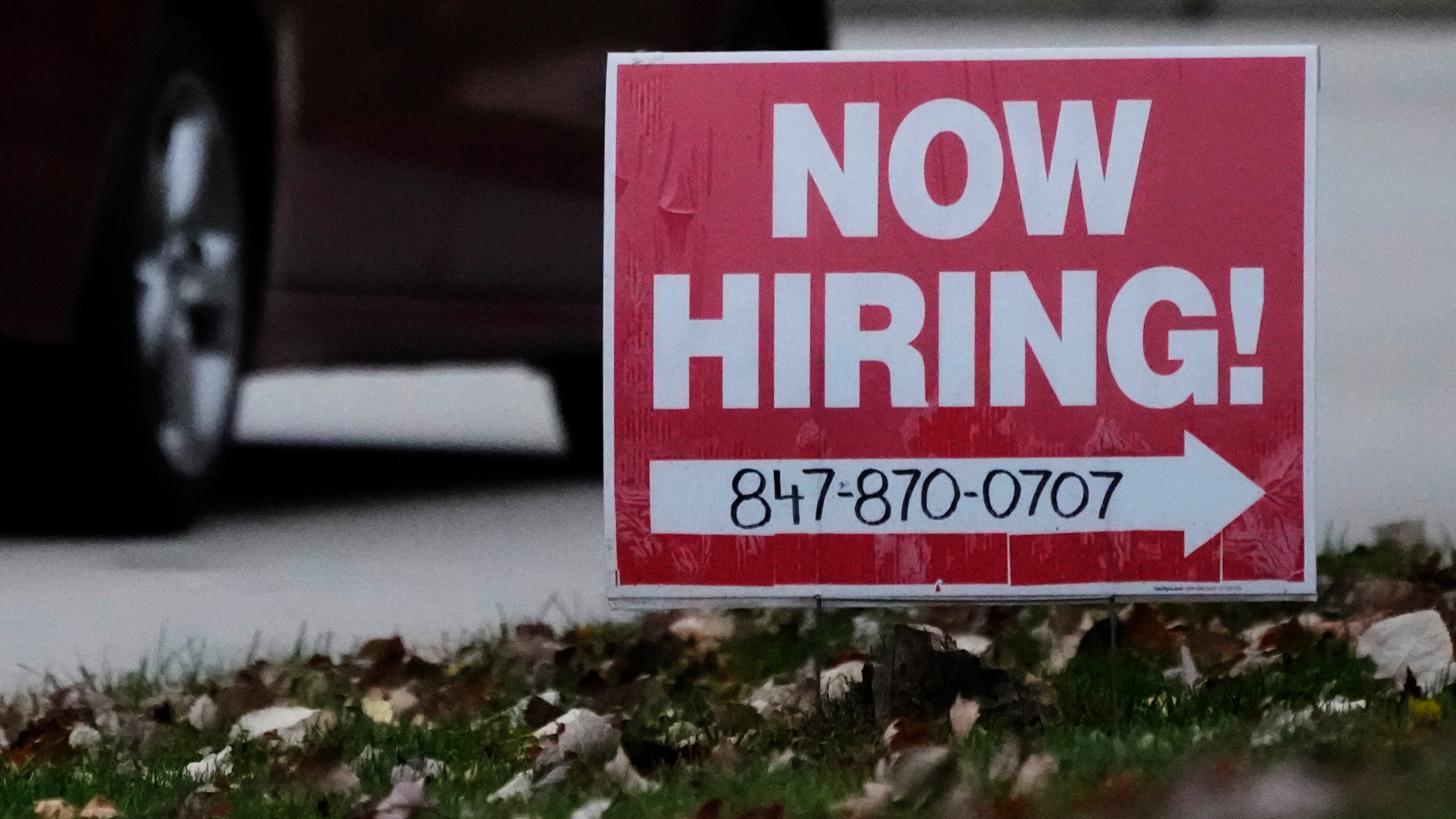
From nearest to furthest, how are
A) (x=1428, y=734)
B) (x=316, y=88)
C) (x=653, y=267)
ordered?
(x=1428, y=734) → (x=653, y=267) → (x=316, y=88)

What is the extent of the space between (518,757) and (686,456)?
47 cm

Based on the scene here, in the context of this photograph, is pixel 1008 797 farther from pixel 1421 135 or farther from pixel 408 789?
pixel 1421 135

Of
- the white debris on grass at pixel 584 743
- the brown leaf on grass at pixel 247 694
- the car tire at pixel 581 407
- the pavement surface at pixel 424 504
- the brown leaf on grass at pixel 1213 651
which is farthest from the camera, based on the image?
the car tire at pixel 581 407

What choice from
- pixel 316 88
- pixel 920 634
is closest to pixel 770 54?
pixel 920 634

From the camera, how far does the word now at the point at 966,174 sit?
154 inches

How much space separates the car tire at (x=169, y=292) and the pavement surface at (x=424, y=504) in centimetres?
19

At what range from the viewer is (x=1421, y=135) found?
1922 centimetres

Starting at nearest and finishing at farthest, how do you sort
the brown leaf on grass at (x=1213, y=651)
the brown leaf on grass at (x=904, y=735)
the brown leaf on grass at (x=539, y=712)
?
1. the brown leaf on grass at (x=904, y=735)
2. the brown leaf on grass at (x=539, y=712)
3. the brown leaf on grass at (x=1213, y=651)

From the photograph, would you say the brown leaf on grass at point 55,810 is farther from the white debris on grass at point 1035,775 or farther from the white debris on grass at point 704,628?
the white debris on grass at point 704,628

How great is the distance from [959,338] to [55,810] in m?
1.25

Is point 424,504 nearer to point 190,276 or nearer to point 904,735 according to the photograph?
point 190,276

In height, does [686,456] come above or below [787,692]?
above

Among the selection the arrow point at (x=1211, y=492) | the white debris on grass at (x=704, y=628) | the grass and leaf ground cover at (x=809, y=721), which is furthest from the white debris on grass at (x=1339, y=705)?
the white debris on grass at (x=704, y=628)

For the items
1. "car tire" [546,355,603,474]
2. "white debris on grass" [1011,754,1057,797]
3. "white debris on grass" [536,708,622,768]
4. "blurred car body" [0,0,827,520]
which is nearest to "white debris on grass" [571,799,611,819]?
"white debris on grass" [536,708,622,768]
